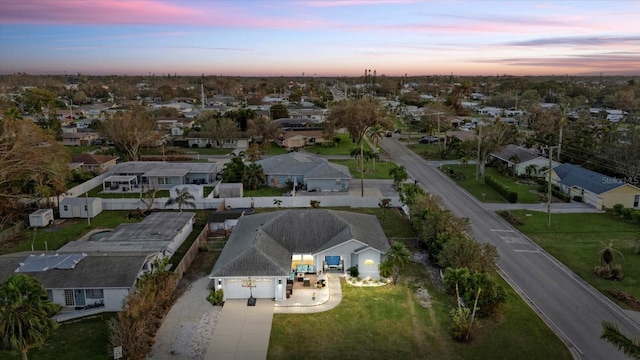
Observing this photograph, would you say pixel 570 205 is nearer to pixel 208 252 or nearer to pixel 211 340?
pixel 208 252

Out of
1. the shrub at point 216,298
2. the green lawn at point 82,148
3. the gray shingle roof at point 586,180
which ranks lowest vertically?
the shrub at point 216,298

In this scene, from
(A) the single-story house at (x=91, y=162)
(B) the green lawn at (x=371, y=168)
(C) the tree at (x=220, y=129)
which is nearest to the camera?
(B) the green lawn at (x=371, y=168)

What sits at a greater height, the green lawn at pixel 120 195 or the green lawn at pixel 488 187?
the green lawn at pixel 488 187

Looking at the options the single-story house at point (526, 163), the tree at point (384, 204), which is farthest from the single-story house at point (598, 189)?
the tree at point (384, 204)

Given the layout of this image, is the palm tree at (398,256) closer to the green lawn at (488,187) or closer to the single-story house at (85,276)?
the single-story house at (85,276)

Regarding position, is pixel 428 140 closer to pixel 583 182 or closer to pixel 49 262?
pixel 583 182

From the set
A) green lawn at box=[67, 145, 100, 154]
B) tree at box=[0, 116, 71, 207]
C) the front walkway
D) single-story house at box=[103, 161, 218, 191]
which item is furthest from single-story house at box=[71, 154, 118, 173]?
the front walkway

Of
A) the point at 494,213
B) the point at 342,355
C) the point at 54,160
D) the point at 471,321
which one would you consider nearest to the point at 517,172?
the point at 494,213
